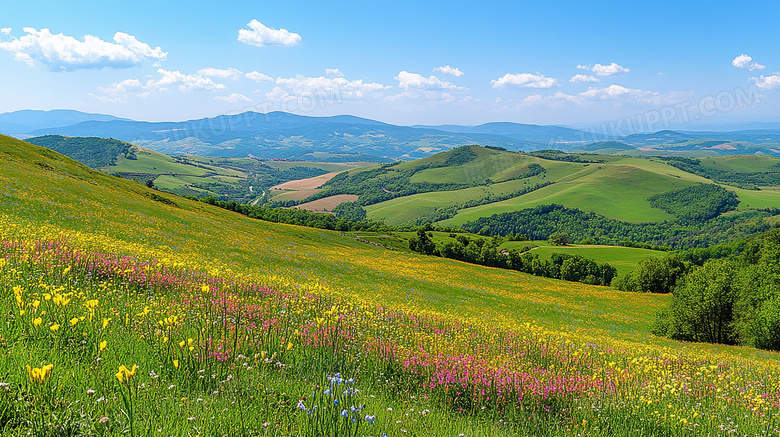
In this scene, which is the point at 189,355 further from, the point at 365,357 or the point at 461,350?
the point at 461,350

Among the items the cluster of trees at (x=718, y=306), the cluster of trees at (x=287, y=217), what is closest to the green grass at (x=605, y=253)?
the cluster of trees at (x=287, y=217)

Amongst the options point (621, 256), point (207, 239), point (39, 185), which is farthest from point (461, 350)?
point (621, 256)

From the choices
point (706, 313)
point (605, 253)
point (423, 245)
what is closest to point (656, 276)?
point (706, 313)

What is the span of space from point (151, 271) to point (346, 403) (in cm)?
886

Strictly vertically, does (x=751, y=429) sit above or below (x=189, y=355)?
below

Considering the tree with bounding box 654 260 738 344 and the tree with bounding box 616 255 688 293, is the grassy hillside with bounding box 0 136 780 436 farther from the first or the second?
the tree with bounding box 616 255 688 293

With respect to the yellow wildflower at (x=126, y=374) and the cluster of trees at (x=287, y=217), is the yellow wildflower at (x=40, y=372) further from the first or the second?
the cluster of trees at (x=287, y=217)

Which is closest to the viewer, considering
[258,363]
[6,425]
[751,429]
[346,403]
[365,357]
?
[6,425]

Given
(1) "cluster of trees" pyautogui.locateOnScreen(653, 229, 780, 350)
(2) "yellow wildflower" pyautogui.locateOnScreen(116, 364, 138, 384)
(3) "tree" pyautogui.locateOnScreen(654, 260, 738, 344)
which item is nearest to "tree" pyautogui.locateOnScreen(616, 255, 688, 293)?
(1) "cluster of trees" pyautogui.locateOnScreen(653, 229, 780, 350)

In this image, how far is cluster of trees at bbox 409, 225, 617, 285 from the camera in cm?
10494

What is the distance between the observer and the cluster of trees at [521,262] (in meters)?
105

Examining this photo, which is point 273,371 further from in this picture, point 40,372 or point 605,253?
point 605,253

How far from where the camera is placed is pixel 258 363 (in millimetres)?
5418

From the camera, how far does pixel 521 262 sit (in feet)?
353
